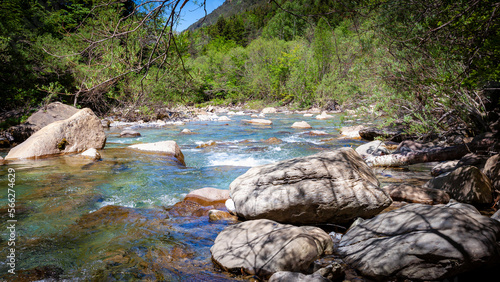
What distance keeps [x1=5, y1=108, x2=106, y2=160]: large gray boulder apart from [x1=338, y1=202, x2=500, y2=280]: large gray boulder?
8.26m

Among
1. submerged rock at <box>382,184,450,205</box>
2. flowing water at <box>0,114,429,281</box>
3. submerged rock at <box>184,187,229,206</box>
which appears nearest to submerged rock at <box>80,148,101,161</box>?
flowing water at <box>0,114,429,281</box>

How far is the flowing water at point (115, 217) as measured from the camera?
2961 millimetres

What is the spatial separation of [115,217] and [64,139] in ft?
17.7

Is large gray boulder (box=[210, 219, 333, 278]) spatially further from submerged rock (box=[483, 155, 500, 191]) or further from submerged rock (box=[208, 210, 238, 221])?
submerged rock (box=[483, 155, 500, 191])

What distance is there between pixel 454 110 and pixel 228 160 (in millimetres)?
6037

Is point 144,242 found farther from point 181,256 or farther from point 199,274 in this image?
point 199,274

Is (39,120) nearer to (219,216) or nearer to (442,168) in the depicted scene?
(219,216)

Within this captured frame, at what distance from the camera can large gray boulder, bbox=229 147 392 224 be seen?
381cm

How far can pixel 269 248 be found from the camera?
302 centimetres

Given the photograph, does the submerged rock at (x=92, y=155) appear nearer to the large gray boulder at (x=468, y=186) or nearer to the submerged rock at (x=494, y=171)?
the large gray boulder at (x=468, y=186)

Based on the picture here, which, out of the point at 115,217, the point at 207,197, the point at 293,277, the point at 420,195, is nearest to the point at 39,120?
the point at 115,217

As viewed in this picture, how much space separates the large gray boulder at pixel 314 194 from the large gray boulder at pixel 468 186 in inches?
56.2

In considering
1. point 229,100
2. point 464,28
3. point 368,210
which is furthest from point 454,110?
point 229,100

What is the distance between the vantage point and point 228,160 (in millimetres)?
8461
